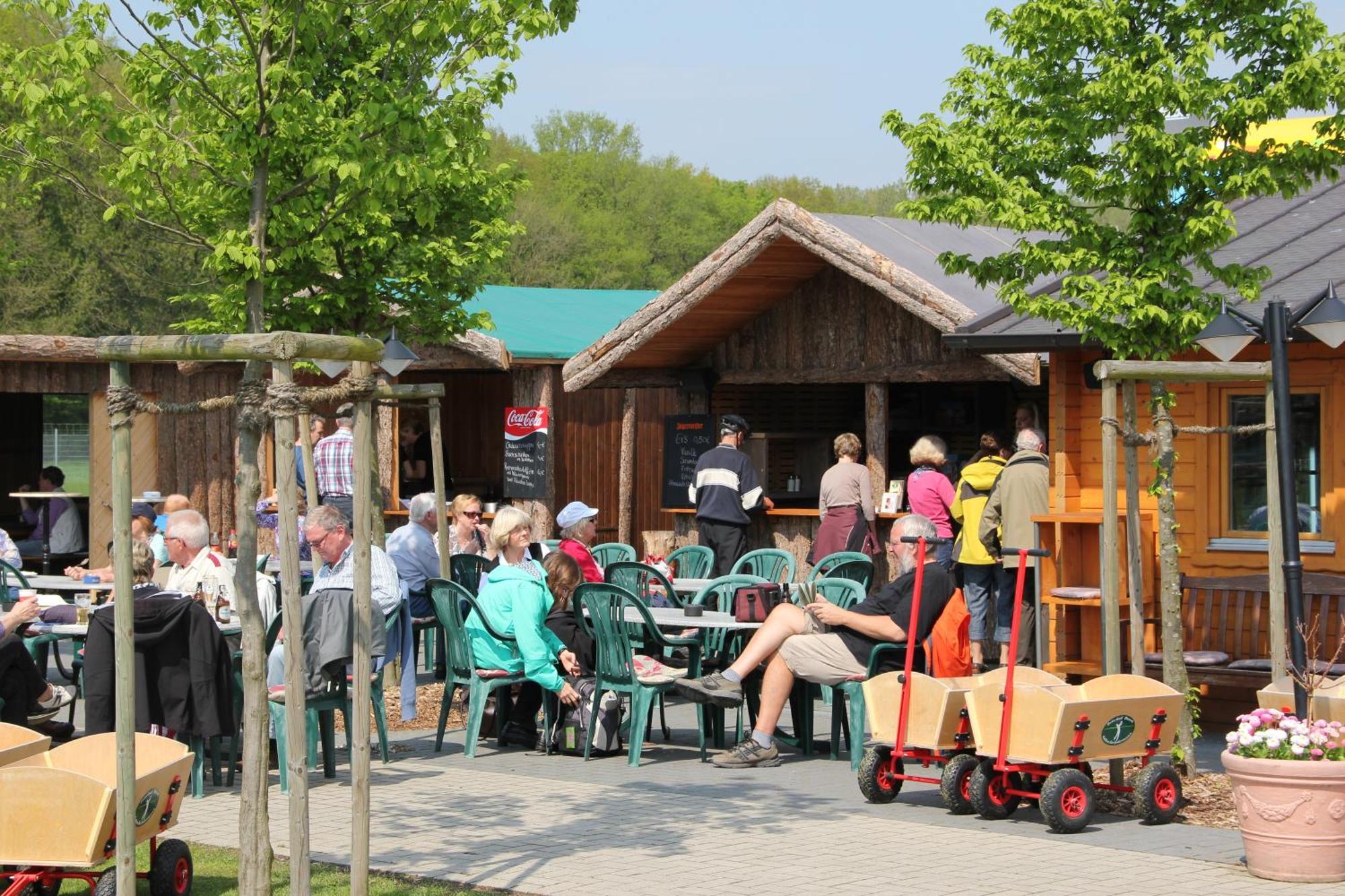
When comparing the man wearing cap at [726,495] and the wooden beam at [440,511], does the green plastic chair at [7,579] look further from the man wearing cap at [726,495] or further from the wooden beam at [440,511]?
the man wearing cap at [726,495]

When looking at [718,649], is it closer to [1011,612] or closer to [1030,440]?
[1011,612]

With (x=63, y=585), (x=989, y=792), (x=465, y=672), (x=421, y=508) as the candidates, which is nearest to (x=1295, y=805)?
(x=989, y=792)

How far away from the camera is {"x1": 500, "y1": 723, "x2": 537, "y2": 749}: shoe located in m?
9.80

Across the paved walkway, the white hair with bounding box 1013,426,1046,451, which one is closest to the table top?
the paved walkway

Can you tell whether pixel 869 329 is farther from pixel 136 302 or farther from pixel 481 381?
pixel 136 302

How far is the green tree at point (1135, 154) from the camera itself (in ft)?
26.9

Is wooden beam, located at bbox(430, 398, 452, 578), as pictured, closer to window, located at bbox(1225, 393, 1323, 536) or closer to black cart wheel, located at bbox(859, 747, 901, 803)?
black cart wheel, located at bbox(859, 747, 901, 803)

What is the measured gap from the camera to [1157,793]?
753 centimetres

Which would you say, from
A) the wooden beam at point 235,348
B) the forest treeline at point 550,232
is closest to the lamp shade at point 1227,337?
the wooden beam at point 235,348

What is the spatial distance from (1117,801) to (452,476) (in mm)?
14319

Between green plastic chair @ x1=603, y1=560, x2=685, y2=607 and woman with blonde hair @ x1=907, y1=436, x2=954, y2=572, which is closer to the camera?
green plastic chair @ x1=603, y1=560, x2=685, y2=607

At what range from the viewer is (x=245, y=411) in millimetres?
5559

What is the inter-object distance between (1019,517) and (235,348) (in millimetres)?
7748

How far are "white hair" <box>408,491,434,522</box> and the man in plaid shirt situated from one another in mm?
2396
